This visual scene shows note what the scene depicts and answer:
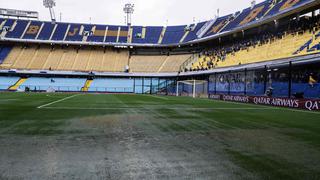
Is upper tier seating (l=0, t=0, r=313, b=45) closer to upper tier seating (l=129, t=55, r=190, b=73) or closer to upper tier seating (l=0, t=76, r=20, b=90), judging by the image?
upper tier seating (l=129, t=55, r=190, b=73)

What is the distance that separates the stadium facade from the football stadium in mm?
257

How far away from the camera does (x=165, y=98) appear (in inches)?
1597

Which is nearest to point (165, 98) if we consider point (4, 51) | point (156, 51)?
point (156, 51)

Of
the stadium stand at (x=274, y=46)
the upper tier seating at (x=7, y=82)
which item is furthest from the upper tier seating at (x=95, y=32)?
the stadium stand at (x=274, y=46)

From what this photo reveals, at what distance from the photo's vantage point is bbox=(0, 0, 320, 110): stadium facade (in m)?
39.9

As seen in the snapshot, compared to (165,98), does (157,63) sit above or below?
above

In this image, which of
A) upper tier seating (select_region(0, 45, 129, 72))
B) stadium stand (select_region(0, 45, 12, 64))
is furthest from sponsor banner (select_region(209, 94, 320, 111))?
stadium stand (select_region(0, 45, 12, 64))

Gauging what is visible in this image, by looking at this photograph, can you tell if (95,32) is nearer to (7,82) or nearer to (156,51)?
(156,51)

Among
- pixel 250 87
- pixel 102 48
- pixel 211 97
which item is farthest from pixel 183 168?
pixel 102 48

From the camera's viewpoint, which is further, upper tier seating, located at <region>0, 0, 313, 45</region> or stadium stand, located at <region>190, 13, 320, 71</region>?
upper tier seating, located at <region>0, 0, 313, 45</region>

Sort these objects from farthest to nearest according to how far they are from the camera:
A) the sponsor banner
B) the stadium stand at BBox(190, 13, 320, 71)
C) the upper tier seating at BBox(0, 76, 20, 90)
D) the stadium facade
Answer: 1. the upper tier seating at BBox(0, 76, 20, 90)
2. the stadium facade
3. the stadium stand at BBox(190, 13, 320, 71)
4. the sponsor banner

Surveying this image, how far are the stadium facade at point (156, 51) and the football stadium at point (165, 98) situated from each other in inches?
10.1

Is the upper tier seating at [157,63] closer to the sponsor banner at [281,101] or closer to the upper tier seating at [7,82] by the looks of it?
the upper tier seating at [7,82]

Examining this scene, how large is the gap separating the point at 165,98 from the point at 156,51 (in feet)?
133
